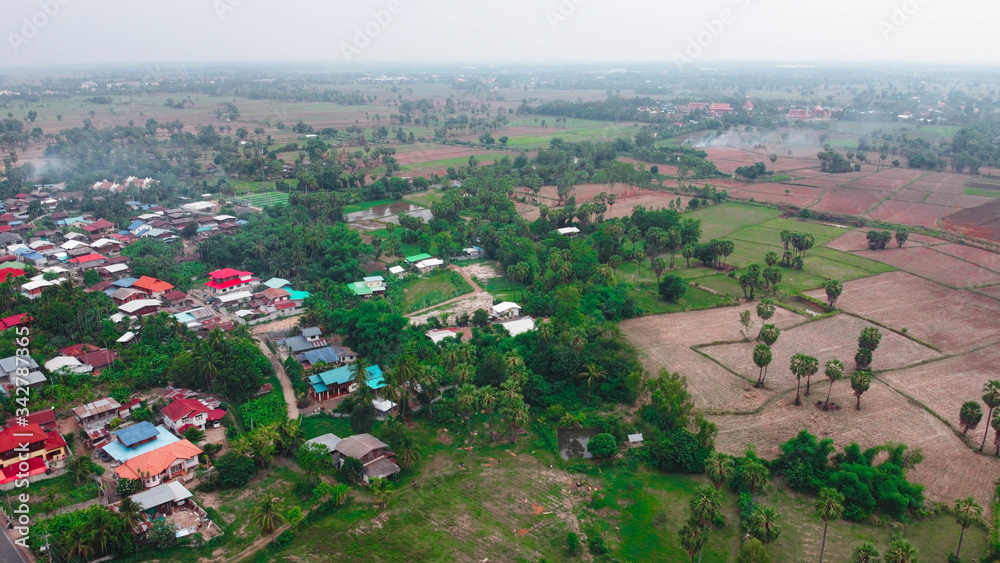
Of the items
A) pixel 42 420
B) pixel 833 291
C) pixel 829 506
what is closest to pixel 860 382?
pixel 829 506

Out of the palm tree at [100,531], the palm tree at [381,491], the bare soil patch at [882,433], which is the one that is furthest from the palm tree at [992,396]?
the palm tree at [100,531]

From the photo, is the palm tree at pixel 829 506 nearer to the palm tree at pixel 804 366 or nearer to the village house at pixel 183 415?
the palm tree at pixel 804 366

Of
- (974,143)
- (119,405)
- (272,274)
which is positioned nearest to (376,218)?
(272,274)

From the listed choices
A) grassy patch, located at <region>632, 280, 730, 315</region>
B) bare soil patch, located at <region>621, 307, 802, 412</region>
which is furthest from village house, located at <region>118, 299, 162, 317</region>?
grassy patch, located at <region>632, 280, 730, 315</region>

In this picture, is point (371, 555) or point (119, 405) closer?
point (371, 555)

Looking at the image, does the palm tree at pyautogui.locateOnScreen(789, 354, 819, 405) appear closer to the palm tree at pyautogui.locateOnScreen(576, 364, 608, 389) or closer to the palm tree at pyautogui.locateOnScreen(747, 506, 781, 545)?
the palm tree at pyautogui.locateOnScreen(576, 364, 608, 389)

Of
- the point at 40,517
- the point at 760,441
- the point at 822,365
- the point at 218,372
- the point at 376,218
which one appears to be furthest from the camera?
the point at 376,218

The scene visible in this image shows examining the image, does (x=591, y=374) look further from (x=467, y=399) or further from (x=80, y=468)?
(x=80, y=468)

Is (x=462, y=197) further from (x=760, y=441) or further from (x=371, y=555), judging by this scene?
(x=371, y=555)
